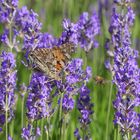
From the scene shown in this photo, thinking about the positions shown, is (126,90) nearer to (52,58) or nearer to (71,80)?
(71,80)

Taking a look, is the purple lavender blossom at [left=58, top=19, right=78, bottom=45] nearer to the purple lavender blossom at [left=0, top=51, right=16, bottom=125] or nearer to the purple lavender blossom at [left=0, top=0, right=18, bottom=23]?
the purple lavender blossom at [left=0, top=51, right=16, bottom=125]

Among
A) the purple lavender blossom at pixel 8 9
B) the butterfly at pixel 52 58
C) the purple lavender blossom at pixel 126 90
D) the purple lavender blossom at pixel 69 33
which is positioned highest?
the purple lavender blossom at pixel 8 9

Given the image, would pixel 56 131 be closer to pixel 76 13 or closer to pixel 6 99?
pixel 6 99

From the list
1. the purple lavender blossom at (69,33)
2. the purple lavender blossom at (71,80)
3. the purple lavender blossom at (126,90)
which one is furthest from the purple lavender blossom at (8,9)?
the purple lavender blossom at (126,90)

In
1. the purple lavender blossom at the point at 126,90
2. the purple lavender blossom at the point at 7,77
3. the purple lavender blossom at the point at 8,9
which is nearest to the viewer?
the purple lavender blossom at the point at 126,90

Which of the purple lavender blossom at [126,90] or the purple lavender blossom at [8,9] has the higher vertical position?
the purple lavender blossom at [8,9]

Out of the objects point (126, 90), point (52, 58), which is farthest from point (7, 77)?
point (126, 90)

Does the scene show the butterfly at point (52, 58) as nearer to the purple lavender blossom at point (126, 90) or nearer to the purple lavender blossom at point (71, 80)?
the purple lavender blossom at point (71, 80)

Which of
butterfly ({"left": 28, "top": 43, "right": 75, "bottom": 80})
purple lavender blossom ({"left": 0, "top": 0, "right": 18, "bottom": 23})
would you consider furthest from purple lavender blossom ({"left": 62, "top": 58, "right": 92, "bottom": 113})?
purple lavender blossom ({"left": 0, "top": 0, "right": 18, "bottom": 23})
